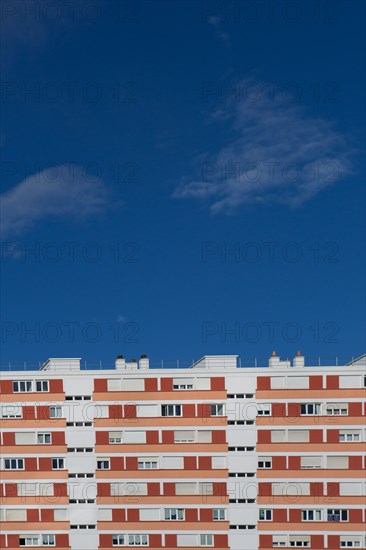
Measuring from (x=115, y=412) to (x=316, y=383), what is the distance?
59.5 ft

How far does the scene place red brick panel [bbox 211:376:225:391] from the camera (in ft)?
159

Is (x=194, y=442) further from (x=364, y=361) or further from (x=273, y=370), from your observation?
(x=364, y=361)

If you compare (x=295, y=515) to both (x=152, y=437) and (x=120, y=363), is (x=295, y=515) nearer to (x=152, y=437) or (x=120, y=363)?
(x=152, y=437)

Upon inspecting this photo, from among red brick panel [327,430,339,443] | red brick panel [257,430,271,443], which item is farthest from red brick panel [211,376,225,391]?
red brick panel [327,430,339,443]

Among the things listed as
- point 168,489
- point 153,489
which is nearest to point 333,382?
point 168,489

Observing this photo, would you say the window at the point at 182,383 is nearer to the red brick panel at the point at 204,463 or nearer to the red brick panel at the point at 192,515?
the red brick panel at the point at 204,463

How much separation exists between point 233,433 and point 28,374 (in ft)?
62.5

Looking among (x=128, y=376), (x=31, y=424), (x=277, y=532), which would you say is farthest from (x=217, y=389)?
(x=31, y=424)

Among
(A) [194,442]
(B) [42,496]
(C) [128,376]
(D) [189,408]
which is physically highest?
(C) [128,376]

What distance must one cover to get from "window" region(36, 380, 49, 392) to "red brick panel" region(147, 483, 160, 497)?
12.6 meters

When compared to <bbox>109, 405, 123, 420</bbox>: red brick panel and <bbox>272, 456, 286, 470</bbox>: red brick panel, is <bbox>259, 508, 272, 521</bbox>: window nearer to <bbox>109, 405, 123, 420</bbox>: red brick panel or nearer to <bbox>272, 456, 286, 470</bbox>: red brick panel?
<bbox>272, 456, 286, 470</bbox>: red brick panel

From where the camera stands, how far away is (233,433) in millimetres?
47938

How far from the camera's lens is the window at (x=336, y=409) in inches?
1879

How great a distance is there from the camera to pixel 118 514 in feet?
158
